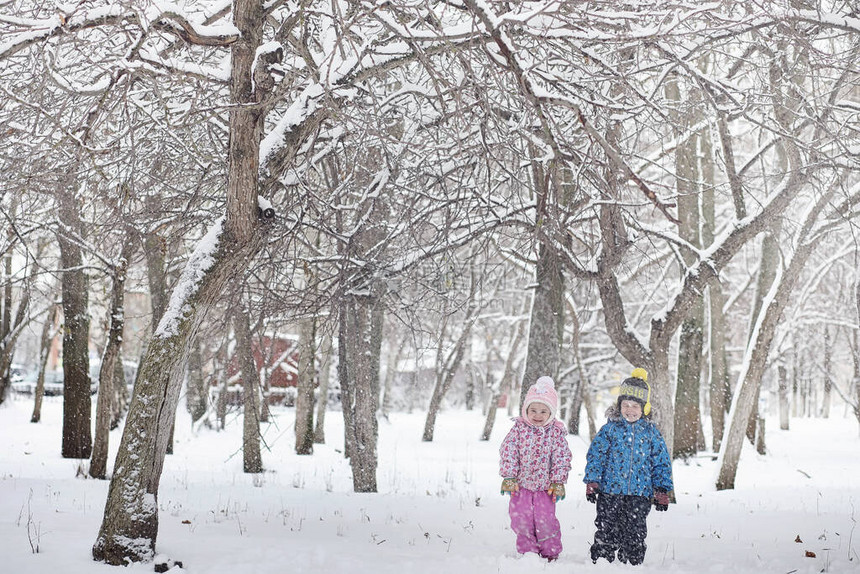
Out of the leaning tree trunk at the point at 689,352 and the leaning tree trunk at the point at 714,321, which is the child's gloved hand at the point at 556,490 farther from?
the leaning tree trunk at the point at 714,321

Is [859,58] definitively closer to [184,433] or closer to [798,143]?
[798,143]

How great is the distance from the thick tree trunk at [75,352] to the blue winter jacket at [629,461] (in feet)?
28.9

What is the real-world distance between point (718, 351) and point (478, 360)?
19639 mm

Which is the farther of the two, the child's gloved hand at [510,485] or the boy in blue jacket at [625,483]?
the child's gloved hand at [510,485]

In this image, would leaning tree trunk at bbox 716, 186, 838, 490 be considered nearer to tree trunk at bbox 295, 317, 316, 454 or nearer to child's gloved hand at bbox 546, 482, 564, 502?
child's gloved hand at bbox 546, 482, 564, 502

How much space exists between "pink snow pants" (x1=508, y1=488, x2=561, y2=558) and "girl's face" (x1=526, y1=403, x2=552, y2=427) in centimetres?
53

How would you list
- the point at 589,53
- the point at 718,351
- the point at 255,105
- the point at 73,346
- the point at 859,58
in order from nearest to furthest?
1. the point at 255,105
2. the point at 589,53
3. the point at 859,58
4. the point at 73,346
5. the point at 718,351

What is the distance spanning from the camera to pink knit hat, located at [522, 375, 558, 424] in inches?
226

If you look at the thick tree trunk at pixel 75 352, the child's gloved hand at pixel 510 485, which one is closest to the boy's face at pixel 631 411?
the child's gloved hand at pixel 510 485

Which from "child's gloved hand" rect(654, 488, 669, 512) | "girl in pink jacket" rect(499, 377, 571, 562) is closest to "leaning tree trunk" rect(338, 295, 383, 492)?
"girl in pink jacket" rect(499, 377, 571, 562)

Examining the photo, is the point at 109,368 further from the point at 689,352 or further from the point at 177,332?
the point at 689,352

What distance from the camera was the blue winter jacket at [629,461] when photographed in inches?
216

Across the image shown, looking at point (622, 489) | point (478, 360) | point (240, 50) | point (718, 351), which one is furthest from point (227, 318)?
point (478, 360)

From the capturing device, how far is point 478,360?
34500 millimetres
